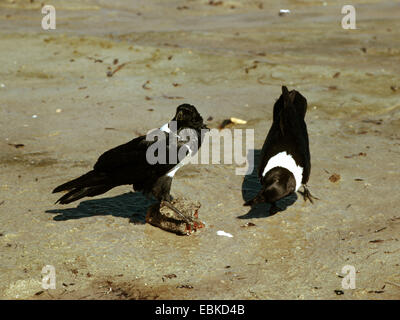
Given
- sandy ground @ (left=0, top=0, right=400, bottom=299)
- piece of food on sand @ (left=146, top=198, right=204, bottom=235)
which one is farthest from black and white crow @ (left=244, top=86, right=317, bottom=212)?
piece of food on sand @ (left=146, top=198, right=204, bottom=235)

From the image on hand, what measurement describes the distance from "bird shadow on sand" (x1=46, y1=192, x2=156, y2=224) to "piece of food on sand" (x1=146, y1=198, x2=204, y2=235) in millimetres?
152

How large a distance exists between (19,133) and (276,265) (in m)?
4.28

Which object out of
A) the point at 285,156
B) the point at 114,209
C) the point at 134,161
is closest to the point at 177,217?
the point at 134,161

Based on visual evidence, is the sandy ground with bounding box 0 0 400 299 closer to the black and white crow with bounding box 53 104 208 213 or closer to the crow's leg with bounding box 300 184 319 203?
the crow's leg with bounding box 300 184 319 203

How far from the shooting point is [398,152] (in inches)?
270

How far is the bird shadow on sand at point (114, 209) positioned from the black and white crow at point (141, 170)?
27 centimetres

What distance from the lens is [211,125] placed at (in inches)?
309

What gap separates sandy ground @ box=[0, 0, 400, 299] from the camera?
446cm

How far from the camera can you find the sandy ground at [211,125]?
14.6ft

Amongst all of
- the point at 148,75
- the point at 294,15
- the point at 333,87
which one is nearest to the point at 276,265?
the point at 333,87

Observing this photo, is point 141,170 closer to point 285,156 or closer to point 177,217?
point 177,217

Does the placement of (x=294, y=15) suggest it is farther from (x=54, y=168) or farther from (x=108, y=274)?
(x=108, y=274)

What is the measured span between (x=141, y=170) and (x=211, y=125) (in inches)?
111
